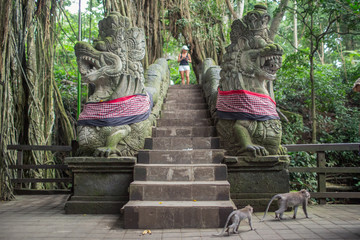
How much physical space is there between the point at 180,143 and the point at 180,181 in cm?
100

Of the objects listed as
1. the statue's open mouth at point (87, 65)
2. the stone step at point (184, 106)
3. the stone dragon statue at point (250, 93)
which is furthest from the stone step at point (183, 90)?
the statue's open mouth at point (87, 65)

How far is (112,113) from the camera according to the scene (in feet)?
14.7

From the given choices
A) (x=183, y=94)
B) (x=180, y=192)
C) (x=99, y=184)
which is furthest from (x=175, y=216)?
(x=183, y=94)

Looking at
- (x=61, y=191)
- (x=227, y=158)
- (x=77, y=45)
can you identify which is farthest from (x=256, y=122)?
(x=61, y=191)

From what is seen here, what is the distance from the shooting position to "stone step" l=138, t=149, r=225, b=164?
14.4ft

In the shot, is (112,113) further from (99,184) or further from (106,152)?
(99,184)

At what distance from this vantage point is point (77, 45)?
439cm

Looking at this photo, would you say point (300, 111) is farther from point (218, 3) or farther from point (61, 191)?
point (61, 191)

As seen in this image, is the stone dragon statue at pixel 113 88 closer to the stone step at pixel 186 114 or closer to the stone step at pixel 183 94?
the stone step at pixel 186 114

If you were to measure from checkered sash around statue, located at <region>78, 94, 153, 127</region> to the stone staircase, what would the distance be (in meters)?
0.55

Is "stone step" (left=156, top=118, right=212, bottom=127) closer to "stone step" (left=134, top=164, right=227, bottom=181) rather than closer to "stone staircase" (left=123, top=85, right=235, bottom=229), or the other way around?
"stone staircase" (left=123, top=85, right=235, bottom=229)

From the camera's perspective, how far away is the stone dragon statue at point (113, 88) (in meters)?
4.41

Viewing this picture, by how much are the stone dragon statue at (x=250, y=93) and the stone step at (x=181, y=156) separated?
1.09ft

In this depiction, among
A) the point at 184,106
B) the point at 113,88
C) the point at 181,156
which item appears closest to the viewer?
the point at 181,156
